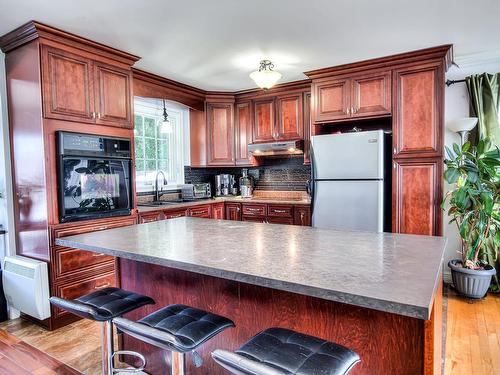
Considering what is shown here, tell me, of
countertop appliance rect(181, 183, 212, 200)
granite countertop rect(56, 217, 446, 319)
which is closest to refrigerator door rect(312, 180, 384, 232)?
granite countertop rect(56, 217, 446, 319)

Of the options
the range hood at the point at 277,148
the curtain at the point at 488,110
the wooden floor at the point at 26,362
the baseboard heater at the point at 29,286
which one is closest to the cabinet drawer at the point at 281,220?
the range hood at the point at 277,148

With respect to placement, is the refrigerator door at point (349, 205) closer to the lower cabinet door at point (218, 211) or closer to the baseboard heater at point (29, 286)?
the lower cabinet door at point (218, 211)

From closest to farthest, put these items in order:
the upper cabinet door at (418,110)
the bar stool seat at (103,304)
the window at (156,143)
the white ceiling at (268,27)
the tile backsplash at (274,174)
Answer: the bar stool seat at (103,304) < the white ceiling at (268,27) < the upper cabinet door at (418,110) < the window at (156,143) < the tile backsplash at (274,174)

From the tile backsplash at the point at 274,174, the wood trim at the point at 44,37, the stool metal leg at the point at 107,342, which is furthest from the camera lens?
the tile backsplash at the point at 274,174

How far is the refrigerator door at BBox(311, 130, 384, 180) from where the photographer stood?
324 centimetres

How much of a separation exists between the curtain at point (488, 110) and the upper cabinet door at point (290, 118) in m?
1.88

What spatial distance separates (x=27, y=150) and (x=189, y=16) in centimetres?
172

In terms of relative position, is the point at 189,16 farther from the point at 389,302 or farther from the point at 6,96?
the point at 389,302

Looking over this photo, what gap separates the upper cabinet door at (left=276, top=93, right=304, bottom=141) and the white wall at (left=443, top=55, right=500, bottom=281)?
167cm

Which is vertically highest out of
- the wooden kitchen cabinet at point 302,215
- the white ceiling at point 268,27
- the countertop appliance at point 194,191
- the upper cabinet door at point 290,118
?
the white ceiling at point 268,27

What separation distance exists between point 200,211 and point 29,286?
77.3 inches

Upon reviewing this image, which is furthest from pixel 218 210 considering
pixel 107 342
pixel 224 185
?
pixel 107 342

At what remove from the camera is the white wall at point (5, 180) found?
283 centimetres

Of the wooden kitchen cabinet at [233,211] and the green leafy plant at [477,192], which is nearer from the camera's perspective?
the green leafy plant at [477,192]
